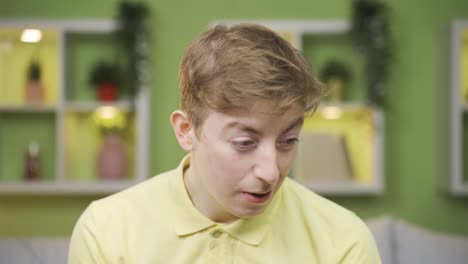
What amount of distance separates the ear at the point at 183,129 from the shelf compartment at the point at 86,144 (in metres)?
2.15

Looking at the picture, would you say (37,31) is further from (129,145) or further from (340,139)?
(340,139)

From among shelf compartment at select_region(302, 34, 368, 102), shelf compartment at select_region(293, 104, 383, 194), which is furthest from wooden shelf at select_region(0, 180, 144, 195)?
shelf compartment at select_region(302, 34, 368, 102)

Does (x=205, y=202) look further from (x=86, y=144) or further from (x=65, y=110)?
(x=86, y=144)

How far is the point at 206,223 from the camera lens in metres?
1.40

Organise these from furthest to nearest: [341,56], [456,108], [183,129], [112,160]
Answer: [341,56] → [112,160] → [456,108] → [183,129]

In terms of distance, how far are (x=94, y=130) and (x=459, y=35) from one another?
5.96 ft

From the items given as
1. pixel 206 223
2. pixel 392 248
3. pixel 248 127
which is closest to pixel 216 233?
pixel 206 223

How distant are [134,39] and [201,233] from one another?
2.10 metres

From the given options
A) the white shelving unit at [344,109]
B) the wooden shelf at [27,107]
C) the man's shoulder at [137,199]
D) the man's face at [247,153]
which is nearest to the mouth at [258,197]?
the man's face at [247,153]

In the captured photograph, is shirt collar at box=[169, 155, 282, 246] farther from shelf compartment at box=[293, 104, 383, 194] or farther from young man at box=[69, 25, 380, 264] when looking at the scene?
shelf compartment at box=[293, 104, 383, 194]

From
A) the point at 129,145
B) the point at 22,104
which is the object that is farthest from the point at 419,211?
the point at 22,104

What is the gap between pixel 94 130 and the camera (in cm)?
352

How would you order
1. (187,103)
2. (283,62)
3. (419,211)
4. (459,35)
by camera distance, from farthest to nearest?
(419,211), (459,35), (187,103), (283,62)

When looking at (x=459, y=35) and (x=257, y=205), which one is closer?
(x=257, y=205)
